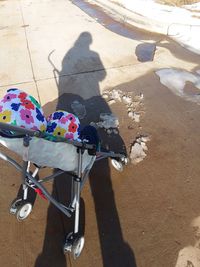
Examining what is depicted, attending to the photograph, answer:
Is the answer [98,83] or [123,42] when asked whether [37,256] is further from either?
[123,42]

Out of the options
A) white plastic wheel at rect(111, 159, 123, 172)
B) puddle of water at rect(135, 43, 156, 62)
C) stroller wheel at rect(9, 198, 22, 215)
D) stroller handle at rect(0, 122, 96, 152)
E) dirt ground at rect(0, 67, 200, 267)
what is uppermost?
stroller handle at rect(0, 122, 96, 152)

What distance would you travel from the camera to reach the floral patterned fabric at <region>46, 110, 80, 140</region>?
3.11 m

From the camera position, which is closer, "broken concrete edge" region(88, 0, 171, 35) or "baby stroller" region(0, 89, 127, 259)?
"baby stroller" region(0, 89, 127, 259)

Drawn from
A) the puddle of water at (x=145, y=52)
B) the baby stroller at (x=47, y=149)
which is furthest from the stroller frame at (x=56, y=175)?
the puddle of water at (x=145, y=52)

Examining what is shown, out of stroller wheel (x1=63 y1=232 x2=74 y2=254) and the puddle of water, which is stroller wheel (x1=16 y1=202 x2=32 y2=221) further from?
the puddle of water

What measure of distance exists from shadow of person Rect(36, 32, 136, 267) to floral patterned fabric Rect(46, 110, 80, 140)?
0.99m

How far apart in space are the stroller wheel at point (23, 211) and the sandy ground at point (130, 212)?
0.06m

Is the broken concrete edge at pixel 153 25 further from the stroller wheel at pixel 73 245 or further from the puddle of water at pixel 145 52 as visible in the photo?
A: the stroller wheel at pixel 73 245

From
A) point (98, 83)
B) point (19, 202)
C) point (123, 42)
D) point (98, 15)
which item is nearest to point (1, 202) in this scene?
point (19, 202)

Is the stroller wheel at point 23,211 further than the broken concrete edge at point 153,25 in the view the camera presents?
No

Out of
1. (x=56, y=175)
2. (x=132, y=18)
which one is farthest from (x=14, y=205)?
(x=132, y=18)

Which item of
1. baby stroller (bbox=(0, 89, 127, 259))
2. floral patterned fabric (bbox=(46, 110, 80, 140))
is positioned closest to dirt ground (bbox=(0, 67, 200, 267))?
baby stroller (bbox=(0, 89, 127, 259))

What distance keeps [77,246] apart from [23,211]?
0.79 meters

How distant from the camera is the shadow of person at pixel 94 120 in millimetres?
3232
